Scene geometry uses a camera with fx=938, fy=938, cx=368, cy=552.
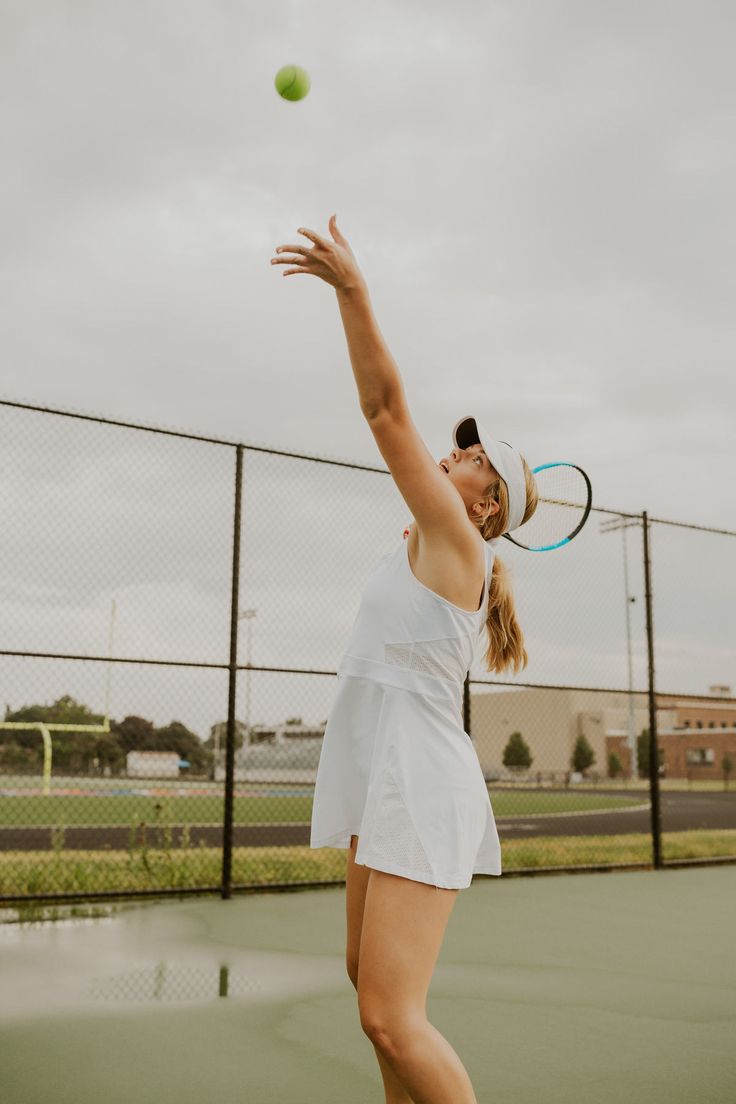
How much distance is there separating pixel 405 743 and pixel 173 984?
2.88 m

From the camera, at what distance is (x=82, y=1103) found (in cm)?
280

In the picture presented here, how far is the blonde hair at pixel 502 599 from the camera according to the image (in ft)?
7.04

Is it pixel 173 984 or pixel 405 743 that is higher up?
pixel 405 743

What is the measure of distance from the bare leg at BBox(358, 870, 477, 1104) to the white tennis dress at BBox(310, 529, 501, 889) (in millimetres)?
52

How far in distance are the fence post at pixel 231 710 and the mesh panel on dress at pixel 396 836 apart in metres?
4.72

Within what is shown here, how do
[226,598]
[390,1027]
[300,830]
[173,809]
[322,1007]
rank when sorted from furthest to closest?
1. [173,809]
2. [300,830]
3. [226,598]
4. [322,1007]
5. [390,1027]

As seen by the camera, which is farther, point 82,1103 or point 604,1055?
point 604,1055

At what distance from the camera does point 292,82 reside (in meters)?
4.16

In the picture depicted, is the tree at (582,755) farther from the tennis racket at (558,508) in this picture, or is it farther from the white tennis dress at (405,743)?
the white tennis dress at (405,743)

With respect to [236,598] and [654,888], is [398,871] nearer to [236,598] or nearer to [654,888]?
[236,598]

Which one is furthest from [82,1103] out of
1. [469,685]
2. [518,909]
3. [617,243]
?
[617,243]

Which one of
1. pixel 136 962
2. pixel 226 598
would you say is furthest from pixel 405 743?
pixel 226 598

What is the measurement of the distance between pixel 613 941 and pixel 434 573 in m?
4.21

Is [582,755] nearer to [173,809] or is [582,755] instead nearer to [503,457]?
[173,809]
